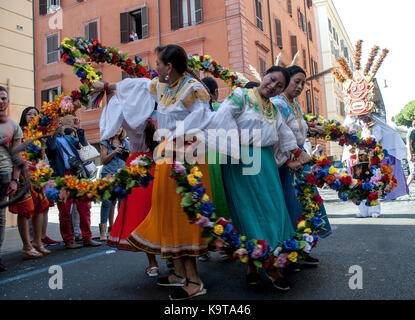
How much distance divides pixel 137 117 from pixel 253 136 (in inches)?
39.4

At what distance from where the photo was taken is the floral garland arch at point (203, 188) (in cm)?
262

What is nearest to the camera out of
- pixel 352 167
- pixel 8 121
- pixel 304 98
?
pixel 8 121

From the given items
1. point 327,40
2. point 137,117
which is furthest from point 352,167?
point 327,40

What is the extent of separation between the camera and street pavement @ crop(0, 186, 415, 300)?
9.17ft

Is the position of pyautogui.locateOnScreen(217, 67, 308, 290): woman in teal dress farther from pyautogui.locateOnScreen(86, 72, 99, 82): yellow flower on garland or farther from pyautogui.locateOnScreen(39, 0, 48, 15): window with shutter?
pyautogui.locateOnScreen(39, 0, 48, 15): window with shutter

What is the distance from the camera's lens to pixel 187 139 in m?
2.77

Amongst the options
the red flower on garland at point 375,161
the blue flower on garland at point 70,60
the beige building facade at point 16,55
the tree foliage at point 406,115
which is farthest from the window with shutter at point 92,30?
the tree foliage at point 406,115

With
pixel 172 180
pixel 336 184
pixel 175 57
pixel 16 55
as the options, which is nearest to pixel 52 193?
pixel 172 180

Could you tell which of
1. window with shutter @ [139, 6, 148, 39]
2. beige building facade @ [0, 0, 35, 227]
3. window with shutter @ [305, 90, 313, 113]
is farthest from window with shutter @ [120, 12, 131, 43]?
window with shutter @ [305, 90, 313, 113]

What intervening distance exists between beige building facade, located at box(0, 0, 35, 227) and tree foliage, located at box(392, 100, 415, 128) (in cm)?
6209

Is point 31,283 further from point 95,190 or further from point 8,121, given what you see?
point 8,121

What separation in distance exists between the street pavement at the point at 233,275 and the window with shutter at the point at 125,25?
17.0 m

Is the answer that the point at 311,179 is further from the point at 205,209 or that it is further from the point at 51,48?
the point at 51,48
